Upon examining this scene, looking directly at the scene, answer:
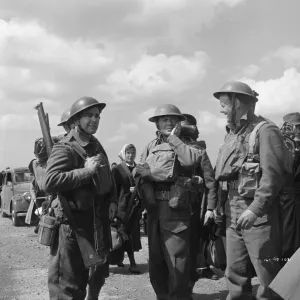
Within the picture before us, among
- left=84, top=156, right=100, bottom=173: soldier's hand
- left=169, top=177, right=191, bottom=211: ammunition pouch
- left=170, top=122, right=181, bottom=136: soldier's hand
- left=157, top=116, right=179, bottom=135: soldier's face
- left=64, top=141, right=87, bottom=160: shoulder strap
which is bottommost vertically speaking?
left=169, top=177, right=191, bottom=211: ammunition pouch

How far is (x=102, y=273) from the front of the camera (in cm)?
445

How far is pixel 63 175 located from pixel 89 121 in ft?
2.14

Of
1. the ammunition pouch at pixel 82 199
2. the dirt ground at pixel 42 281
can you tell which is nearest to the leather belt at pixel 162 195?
the ammunition pouch at pixel 82 199

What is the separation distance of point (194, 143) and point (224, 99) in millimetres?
1224

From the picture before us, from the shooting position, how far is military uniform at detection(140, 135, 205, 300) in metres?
4.58

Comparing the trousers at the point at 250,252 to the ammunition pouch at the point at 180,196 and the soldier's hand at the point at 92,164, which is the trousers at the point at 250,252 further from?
the soldier's hand at the point at 92,164

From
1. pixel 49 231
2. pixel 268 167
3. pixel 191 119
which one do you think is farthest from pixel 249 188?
pixel 191 119

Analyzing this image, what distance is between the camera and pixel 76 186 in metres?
3.93

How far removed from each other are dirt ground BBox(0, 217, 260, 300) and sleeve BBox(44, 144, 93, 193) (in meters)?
2.38

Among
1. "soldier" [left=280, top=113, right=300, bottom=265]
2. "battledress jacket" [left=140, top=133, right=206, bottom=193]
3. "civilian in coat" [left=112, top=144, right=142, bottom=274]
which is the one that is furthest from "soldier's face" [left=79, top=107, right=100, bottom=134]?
"civilian in coat" [left=112, top=144, right=142, bottom=274]

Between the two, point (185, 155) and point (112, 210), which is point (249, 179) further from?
point (112, 210)

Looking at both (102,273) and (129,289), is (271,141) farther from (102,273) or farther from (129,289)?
(129,289)

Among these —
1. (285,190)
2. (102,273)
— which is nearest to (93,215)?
(102,273)

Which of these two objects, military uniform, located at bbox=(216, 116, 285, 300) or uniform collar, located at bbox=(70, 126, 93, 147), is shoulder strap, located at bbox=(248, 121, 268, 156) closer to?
military uniform, located at bbox=(216, 116, 285, 300)
